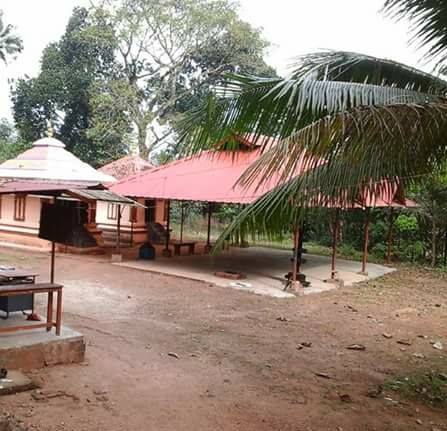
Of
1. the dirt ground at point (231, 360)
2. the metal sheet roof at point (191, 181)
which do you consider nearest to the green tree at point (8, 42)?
the metal sheet roof at point (191, 181)

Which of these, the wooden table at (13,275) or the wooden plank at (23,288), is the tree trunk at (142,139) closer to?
the wooden table at (13,275)

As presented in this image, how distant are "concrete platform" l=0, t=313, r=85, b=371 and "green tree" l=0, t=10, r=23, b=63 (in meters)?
24.8

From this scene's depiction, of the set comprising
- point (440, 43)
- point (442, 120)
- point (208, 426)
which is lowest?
point (208, 426)

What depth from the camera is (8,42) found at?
28.5m

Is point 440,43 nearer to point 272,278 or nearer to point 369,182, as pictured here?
point 369,182

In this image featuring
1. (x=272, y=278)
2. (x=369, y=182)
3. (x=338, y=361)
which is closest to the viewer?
(x=369, y=182)

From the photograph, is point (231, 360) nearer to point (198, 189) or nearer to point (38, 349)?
point (38, 349)

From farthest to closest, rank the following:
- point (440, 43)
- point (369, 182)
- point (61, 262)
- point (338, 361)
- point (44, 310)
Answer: point (61, 262) → point (44, 310) → point (338, 361) → point (440, 43) → point (369, 182)

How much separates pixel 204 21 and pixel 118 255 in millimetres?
13856

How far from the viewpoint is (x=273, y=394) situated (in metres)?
5.55

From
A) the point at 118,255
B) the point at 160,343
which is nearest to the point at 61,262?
the point at 118,255

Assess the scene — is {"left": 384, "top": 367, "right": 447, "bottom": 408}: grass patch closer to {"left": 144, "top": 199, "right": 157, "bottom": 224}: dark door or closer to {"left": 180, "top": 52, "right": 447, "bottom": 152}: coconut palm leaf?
{"left": 180, "top": 52, "right": 447, "bottom": 152}: coconut palm leaf

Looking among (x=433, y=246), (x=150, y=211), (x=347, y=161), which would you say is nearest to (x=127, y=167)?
(x=150, y=211)

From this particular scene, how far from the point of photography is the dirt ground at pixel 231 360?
486cm
